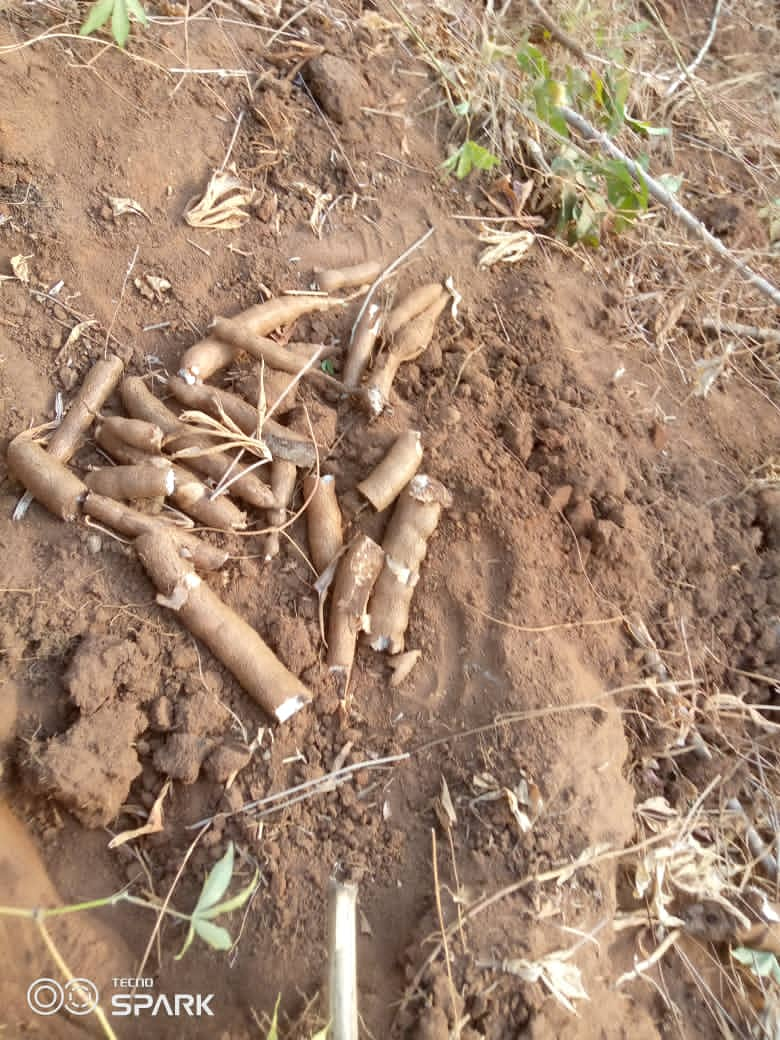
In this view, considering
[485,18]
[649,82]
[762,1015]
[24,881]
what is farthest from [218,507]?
[649,82]

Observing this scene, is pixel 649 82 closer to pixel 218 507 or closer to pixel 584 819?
pixel 218 507

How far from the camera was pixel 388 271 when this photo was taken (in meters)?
2.53

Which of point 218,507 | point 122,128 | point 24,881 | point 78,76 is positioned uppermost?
point 78,76

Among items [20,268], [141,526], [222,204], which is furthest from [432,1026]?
[222,204]

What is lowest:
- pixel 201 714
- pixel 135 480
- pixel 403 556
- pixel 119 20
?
pixel 403 556

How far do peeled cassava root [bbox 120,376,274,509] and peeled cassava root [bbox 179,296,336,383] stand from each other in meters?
0.13

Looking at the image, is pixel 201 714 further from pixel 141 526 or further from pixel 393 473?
pixel 393 473

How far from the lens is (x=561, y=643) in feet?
6.50

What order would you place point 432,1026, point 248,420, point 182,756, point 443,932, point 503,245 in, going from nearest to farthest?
point 432,1026
point 443,932
point 182,756
point 248,420
point 503,245

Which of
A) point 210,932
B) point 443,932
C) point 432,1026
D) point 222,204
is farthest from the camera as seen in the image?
point 222,204

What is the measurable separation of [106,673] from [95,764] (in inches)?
8.0

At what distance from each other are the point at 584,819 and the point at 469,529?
782 millimetres

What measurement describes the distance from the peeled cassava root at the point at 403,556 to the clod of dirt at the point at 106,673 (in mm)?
568

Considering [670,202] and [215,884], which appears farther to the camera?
[670,202]
